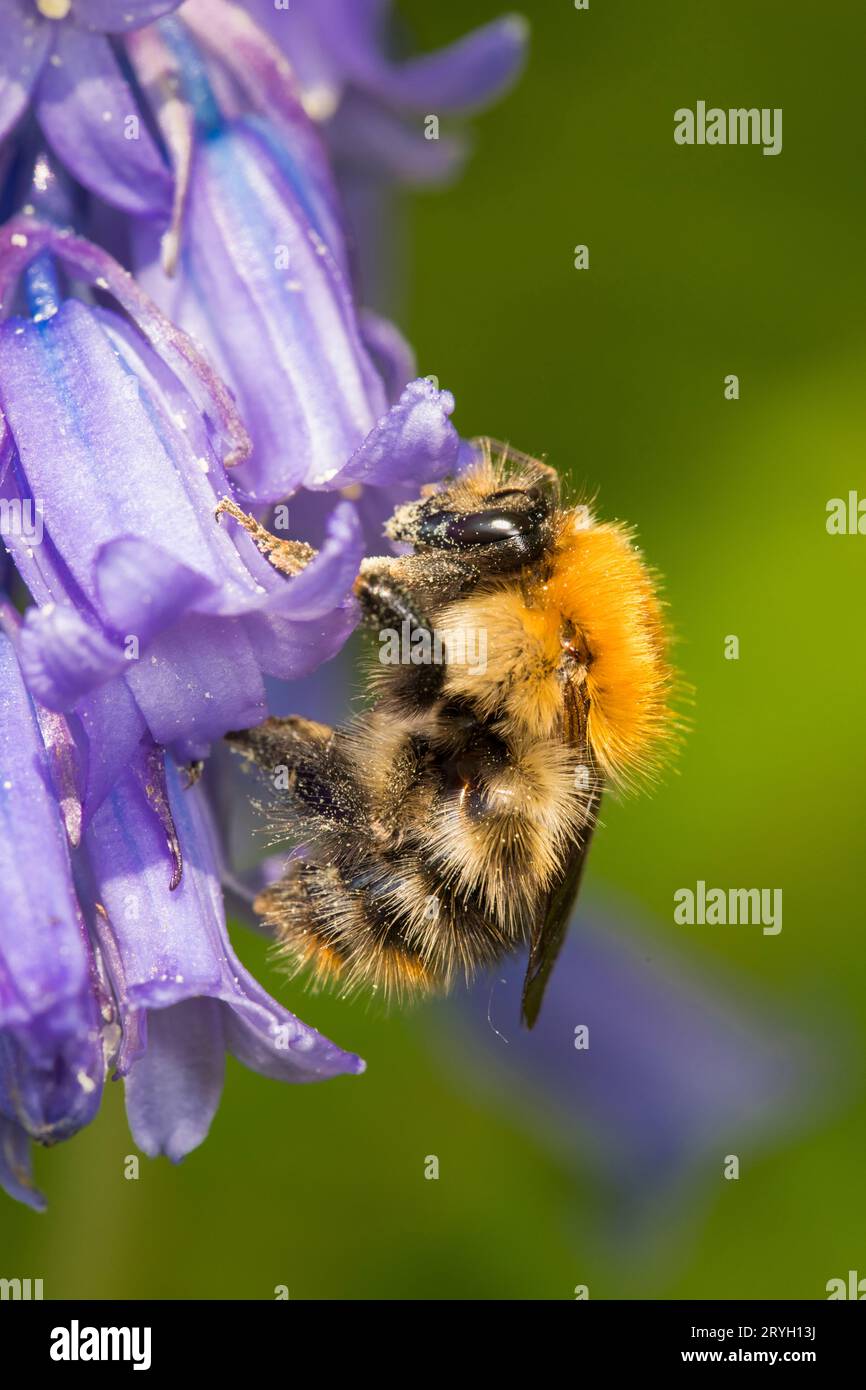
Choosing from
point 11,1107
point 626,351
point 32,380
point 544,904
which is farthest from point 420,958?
point 626,351

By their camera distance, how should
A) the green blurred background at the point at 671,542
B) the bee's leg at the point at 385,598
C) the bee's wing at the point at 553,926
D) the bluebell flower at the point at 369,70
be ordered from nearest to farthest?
1. the bee's leg at the point at 385,598
2. the bee's wing at the point at 553,926
3. the bluebell flower at the point at 369,70
4. the green blurred background at the point at 671,542

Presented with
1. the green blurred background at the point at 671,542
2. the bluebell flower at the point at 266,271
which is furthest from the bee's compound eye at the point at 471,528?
the green blurred background at the point at 671,542

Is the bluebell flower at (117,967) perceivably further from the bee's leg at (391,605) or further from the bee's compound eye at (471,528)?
the bee's compound eye at (471,528)

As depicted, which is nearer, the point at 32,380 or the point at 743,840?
the point at 32,380

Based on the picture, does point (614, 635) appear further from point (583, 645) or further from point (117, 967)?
point (117, 967)

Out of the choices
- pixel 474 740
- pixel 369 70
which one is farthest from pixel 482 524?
pixel 369 70
